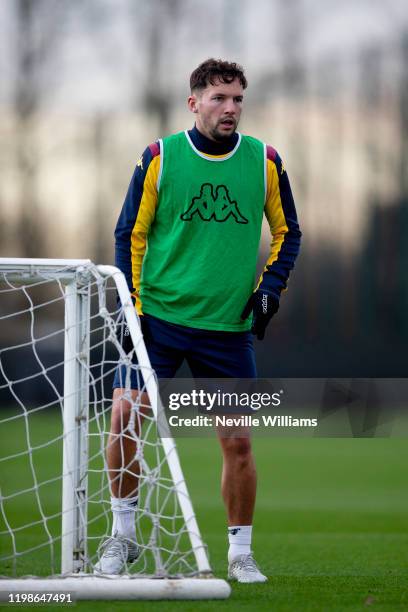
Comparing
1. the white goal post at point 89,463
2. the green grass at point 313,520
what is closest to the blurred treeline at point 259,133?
the green grass at point 313,520

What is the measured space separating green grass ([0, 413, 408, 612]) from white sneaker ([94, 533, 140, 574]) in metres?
0.38

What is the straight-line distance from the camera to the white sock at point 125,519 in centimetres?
347

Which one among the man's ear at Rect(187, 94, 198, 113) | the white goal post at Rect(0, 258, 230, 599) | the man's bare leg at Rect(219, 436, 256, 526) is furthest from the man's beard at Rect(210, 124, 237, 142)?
the man's bare leg at Rect(219, 436, 256, 526)

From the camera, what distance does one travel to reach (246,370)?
12.0 feet

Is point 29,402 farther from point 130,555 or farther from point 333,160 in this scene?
point 130,555

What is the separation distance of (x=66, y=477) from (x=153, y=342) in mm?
615

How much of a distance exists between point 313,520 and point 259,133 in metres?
10.0

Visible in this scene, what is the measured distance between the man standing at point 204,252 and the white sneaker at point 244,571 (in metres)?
0.02

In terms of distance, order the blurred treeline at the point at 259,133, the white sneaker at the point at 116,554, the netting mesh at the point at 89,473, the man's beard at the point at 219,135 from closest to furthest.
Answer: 1. the netting mesh at the point at 89,473
2. the white sneaker at the point at 116,554
3. the man's beard at the point at 219,135
4. the blurred treeline at the point at 259,133

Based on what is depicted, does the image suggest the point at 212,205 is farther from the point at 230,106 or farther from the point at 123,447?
the point at 123,447

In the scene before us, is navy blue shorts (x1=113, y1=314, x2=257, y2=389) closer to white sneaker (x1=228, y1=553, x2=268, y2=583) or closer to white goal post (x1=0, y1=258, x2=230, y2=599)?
white goal post (x1=0, y1=258, x2=230, y2=599)

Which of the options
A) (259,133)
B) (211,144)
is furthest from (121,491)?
(259,133)

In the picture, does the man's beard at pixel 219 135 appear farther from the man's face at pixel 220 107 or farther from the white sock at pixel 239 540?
the white sock at pixel 239 540

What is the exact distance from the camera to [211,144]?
11.9 feet
